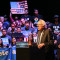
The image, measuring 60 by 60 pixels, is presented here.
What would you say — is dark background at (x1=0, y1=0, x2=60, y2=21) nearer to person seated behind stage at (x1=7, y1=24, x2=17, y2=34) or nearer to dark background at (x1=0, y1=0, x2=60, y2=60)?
dark background at (x1=0, y1=0, x2=60, y2=60)

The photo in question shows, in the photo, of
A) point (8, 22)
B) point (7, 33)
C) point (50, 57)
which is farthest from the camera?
point (8, 22)

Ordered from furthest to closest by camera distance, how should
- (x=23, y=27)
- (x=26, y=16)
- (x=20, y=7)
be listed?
(x=20, y=7) → (x=26, y=16) → (x=23, y=27)

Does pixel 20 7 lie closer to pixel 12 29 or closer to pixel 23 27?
pixel 23 27

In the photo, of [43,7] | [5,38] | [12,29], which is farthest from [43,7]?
[5,38]

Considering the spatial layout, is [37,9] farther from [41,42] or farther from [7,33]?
[41,42]

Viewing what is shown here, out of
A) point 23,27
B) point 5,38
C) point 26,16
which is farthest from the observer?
point 26,16

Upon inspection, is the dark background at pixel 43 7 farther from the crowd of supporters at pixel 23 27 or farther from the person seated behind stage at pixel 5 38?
the person seated behind stage at pixel 5 38

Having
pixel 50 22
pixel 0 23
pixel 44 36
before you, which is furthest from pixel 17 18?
pixel 44 36

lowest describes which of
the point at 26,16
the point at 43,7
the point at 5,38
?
the point at 5,38

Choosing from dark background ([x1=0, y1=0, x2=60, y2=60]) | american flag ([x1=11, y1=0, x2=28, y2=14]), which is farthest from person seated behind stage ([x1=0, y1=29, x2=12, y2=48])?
american flag ([x1=11, y1=0, x2=28, y2=14])

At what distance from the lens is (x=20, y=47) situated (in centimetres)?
397

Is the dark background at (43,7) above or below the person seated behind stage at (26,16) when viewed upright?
above

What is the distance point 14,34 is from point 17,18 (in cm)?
111

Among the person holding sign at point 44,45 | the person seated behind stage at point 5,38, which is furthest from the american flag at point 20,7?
the person holding sign at point 44,45
